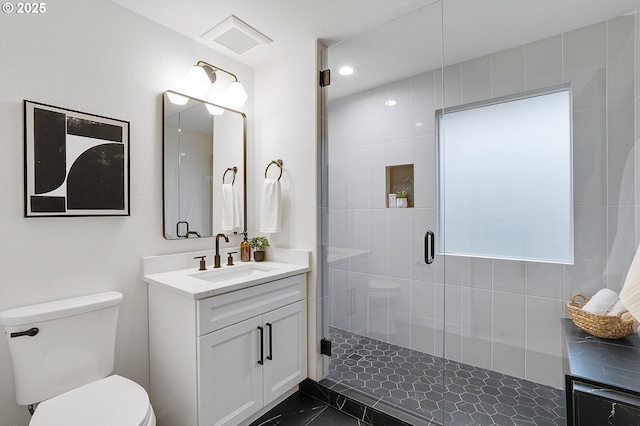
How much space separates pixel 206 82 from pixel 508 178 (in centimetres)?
203

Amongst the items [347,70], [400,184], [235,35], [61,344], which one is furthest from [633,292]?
[235,35]

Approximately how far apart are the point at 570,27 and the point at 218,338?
2503mm

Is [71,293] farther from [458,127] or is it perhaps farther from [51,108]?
[458,127]

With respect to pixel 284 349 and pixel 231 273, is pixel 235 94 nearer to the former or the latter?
pixel 231 273

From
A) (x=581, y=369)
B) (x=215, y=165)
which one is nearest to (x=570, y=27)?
(x=581, y=369)

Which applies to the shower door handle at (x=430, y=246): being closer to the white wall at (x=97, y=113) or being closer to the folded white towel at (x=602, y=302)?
the folded white towel at (x=602, y=302)

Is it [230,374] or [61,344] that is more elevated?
[61,344]

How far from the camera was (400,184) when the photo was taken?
2.01m

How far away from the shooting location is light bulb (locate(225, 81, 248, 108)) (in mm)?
2180

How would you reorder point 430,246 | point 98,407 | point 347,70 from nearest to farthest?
point 98,407
point 430,246
point 347,70

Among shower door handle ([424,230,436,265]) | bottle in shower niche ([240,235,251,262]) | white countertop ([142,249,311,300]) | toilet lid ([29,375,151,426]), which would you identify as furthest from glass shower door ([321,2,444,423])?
toilet lid ([29,375,151,426])

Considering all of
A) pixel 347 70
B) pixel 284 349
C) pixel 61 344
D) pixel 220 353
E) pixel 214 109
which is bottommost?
pixel 284 349

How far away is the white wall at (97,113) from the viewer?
1.39 meters

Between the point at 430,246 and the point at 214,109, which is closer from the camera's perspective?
the point at 430,246
